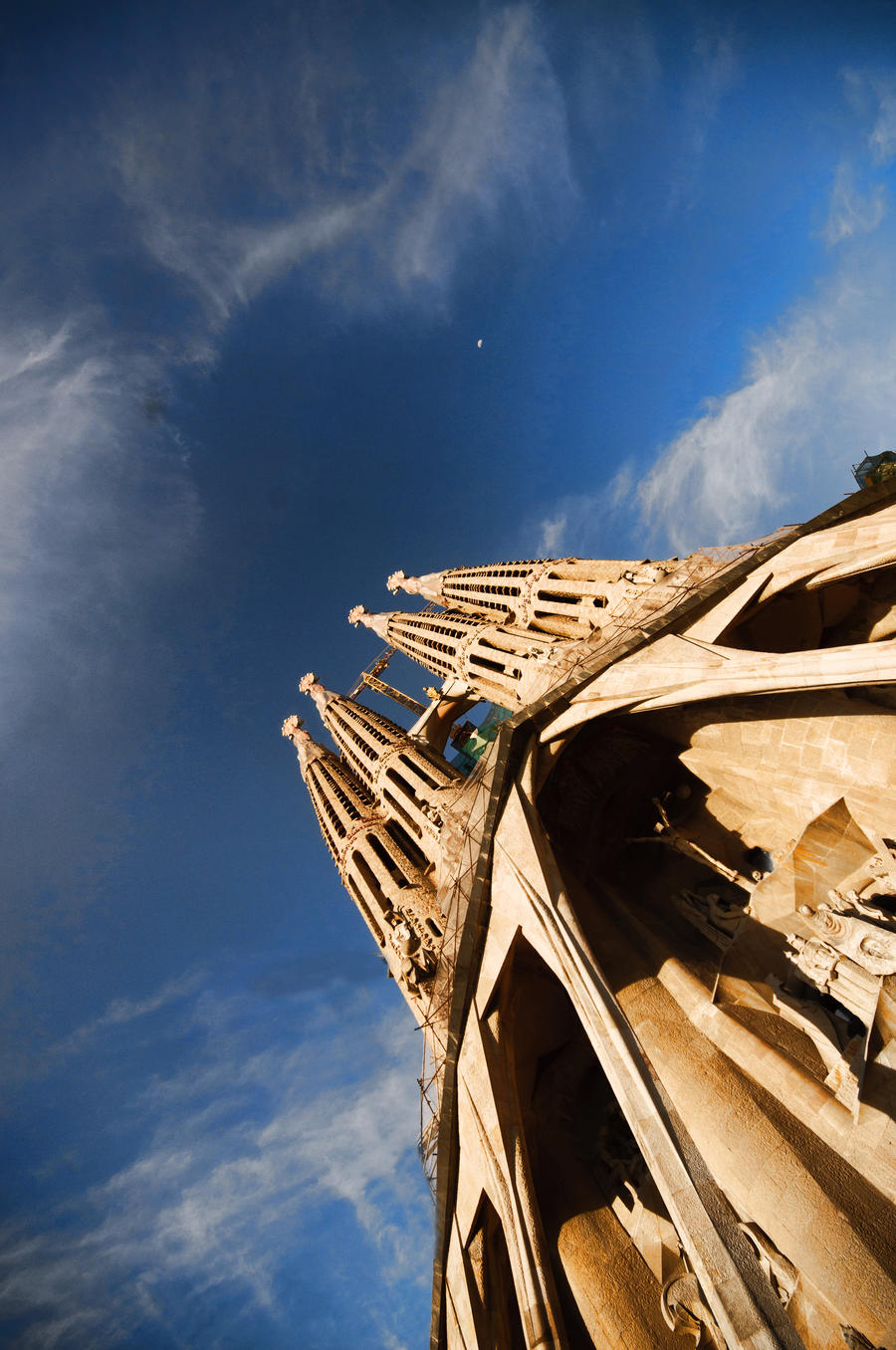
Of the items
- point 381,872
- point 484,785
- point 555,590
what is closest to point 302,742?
point 381,872

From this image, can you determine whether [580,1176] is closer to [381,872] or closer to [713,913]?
[713,913]

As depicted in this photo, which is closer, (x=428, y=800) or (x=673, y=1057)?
(x=673, y=1057)

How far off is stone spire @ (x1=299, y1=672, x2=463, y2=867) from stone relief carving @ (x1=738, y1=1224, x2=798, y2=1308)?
463 inches

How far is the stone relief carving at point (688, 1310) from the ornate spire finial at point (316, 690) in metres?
32.9

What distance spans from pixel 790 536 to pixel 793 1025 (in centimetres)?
874

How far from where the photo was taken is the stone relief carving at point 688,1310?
9.19 m

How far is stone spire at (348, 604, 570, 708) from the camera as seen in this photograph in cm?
1903

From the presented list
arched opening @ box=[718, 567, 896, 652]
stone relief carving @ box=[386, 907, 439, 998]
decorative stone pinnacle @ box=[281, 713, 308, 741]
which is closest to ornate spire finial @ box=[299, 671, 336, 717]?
decorative stone pinnacle @ box=[281, 713, 308, 741]

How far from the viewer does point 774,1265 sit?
7629 mm

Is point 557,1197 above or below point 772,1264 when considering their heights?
above

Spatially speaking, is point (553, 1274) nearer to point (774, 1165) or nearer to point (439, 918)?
point (774, 1165)

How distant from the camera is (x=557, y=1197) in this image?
1169 cm

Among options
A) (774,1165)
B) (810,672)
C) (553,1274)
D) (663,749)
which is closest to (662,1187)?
(774,1165)

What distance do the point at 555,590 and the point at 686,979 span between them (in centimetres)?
1511
